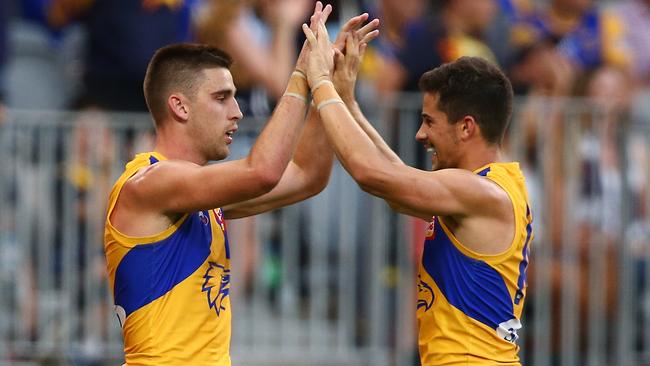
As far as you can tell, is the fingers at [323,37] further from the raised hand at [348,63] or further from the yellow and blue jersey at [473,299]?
the yellow and blue jersey at [473,299]

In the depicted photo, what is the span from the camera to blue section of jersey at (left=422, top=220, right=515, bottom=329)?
6.15 meters

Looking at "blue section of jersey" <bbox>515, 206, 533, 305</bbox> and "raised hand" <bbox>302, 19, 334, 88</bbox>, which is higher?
"raised hand" <bbox>302, 19, 334, 88</bbox>

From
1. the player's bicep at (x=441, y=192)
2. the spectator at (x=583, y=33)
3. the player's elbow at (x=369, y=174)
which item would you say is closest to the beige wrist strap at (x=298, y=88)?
the player's elbow at (x=369, y=174)

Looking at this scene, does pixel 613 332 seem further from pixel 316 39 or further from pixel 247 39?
pixel 316 39

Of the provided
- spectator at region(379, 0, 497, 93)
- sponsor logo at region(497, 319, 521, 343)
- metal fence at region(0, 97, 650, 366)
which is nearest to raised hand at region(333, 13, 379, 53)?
sponsor logo at region(497, 319, 521, 343)

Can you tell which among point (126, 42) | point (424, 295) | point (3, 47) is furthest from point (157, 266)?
point (126, 42)

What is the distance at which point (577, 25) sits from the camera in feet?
41.5

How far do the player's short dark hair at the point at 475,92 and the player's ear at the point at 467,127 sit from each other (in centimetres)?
2

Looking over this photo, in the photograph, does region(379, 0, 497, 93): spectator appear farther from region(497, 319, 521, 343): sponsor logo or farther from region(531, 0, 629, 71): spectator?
region(497, 319, 521, 343): sponsor logo

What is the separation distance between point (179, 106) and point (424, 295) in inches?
62.6

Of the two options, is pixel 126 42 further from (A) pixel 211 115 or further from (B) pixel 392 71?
(A) pixel 211 115

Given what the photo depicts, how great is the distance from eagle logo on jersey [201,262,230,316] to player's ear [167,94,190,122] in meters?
0.77

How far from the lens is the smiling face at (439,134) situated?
20.9ft

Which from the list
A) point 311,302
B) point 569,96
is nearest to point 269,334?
point 311,302
